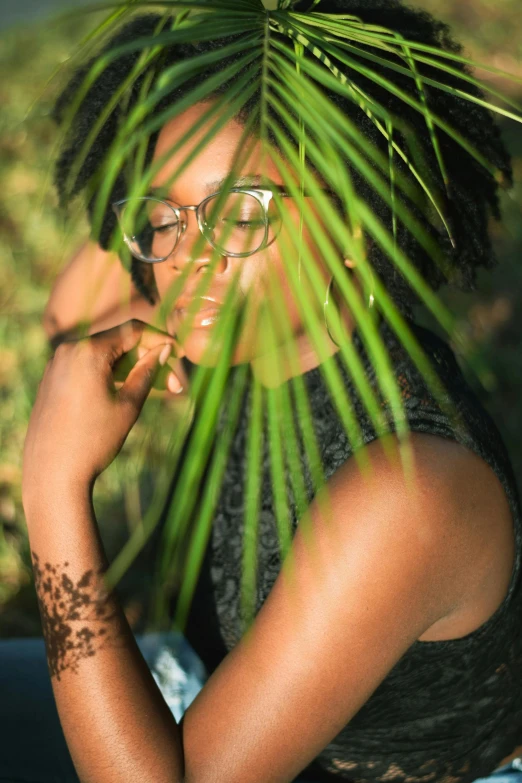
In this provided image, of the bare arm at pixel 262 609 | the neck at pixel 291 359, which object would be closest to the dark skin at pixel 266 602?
the bare arm at pixel 262 609

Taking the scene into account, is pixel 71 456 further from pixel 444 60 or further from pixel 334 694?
pixel 444 60

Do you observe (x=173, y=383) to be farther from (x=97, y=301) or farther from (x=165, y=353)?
(x=97, y=301)

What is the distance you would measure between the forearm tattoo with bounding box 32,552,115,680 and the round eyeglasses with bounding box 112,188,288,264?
423 millimetres

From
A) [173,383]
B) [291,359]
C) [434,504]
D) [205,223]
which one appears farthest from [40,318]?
[291,359]

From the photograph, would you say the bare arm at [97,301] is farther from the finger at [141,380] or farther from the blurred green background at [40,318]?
the finger at [141,380]

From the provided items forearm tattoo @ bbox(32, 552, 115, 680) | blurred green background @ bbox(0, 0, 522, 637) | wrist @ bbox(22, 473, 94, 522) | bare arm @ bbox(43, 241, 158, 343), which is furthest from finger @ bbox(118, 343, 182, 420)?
blurred green background @ bbox(0, 0, 522, 637)

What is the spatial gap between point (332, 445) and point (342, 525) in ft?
0.84

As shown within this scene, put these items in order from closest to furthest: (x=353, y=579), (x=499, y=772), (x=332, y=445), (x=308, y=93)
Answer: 1. (x=308, y=93)
2. (x=353, y=579)
3. (x=332, y=445)
4. (x=499, y=772)

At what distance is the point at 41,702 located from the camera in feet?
4.66

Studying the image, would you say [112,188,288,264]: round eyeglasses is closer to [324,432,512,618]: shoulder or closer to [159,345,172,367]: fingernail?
[159,345,172,367]: fingernail

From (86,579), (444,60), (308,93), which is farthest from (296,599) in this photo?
(444,60)

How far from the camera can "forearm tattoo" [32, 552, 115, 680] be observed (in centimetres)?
104

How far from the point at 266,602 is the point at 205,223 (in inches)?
21.1

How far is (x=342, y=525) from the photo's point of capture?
3.26 feet
